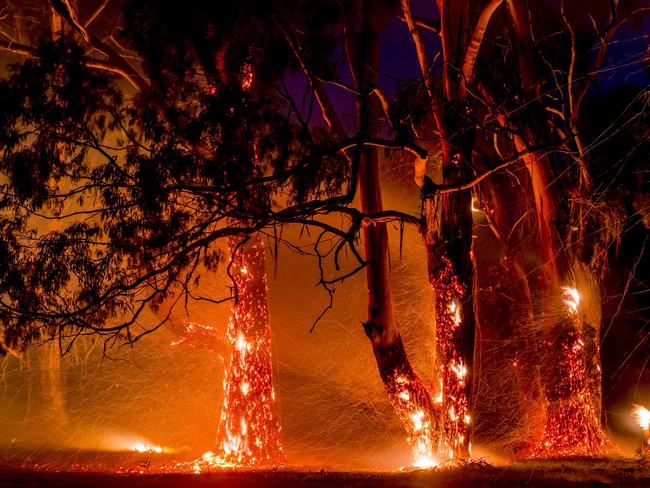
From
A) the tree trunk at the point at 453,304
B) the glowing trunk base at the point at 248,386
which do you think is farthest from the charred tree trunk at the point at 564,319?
the glowing trunk base at the point at 248,386

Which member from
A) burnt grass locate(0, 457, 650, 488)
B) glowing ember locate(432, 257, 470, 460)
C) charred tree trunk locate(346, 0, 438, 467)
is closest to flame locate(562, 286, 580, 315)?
glowing ember locate(432, 257, 470, 460)

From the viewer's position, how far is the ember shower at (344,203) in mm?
9828

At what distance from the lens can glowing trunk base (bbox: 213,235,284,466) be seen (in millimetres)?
11156

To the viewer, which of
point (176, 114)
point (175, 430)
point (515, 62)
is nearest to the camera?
point (176, 114)

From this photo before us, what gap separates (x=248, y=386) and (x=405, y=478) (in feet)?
14.1

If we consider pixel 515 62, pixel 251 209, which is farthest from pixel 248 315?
pixel 515 62

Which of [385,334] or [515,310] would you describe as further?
[515,310]

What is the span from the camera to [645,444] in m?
9.48

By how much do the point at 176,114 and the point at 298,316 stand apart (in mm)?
7873

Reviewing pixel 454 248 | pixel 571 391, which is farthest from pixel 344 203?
pixel 571 391

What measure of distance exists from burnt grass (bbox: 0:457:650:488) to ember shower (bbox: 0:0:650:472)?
174cm

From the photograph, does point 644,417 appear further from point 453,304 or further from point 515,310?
point 515,310

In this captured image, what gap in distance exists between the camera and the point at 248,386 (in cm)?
1122

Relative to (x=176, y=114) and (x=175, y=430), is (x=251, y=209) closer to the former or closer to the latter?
(x=176, y=114)
